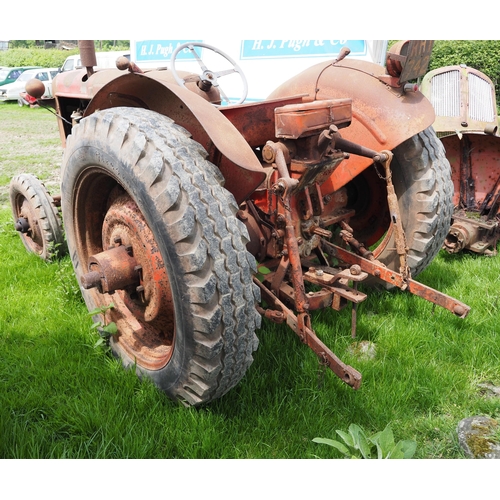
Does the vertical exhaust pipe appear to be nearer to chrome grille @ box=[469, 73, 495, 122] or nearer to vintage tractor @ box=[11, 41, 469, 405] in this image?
vintage tractor @ box=[11, 41, 469, 405]

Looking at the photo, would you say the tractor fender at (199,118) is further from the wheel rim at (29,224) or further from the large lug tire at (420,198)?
the wheel rim at (29,224)

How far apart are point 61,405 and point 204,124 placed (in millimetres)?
1537

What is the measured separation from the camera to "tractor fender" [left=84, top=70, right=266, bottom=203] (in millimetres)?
2035

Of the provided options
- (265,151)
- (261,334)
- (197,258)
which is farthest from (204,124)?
(261,334)

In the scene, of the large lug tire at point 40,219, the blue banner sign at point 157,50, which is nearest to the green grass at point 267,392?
the large lug tire at point 40,219

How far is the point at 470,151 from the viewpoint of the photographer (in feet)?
14.4

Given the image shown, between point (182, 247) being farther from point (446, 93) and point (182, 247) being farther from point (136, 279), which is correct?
point (446, 93)

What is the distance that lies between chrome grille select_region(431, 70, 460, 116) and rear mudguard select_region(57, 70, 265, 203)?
3.11m

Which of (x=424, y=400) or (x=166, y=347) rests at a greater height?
(x=166, y=347)

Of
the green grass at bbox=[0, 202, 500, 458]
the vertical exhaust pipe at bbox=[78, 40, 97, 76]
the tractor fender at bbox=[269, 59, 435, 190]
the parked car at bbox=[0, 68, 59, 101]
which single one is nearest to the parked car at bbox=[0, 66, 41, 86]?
the parked car at bbox=[0, 68, 59, 101]

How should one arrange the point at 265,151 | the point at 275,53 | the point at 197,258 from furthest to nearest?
the point at 275,53
the point at 265,151
the point at 197,258

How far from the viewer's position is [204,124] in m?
2.02

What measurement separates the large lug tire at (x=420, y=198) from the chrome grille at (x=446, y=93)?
Result: 5.62ft

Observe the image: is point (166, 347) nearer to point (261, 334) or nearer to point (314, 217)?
point (261, 334)
